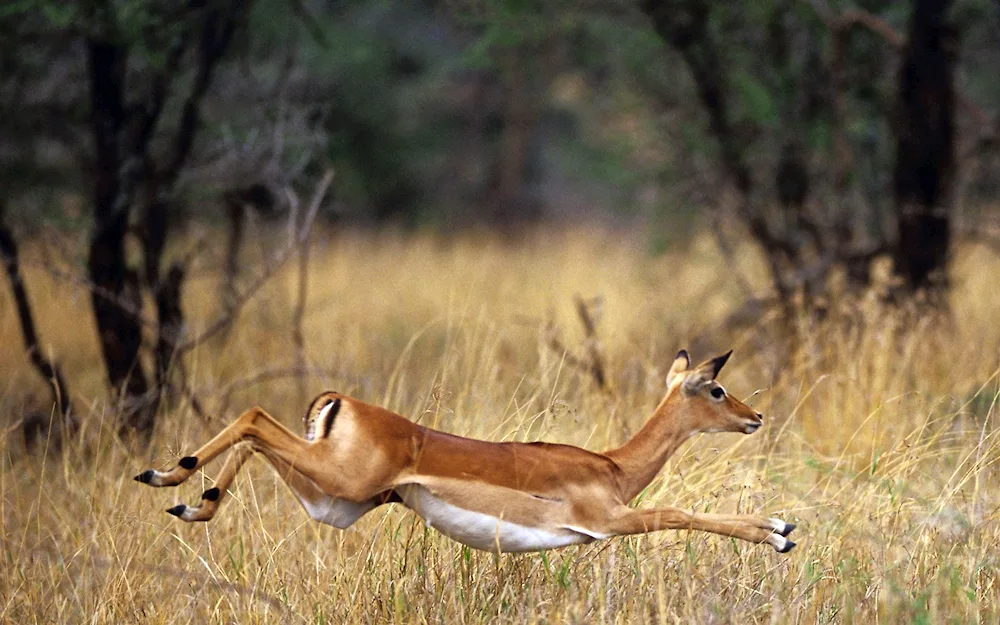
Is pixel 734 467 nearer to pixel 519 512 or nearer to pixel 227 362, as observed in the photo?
pixel 519 512

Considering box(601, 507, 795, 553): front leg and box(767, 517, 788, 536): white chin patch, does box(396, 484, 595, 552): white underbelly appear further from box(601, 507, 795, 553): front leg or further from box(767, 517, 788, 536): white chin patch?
box(767, 517, 788, 536): white chin patch

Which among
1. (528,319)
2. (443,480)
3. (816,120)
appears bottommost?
(528,319)

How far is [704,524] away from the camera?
134 inches

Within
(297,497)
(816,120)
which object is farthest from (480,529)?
(816,120)

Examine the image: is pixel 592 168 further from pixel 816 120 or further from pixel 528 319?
pixel 528 319

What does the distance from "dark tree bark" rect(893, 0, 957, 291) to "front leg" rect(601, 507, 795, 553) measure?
18.7 feet

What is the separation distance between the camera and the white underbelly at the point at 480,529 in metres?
3.31

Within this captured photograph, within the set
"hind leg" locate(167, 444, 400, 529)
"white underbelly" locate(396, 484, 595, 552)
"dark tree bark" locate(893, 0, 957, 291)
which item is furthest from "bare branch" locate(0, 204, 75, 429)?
"dark tree bark" locate(893, 0, 957, 291)

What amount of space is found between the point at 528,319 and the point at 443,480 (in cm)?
569

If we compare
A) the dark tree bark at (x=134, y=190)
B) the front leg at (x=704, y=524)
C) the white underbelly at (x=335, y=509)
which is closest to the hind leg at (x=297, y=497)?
the white underbelly at (x=335, y=509)

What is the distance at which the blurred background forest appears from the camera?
24.3 feet

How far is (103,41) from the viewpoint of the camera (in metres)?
7.34

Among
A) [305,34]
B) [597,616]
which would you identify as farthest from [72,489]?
[305,34]

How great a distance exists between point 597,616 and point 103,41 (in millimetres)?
A: 4980
